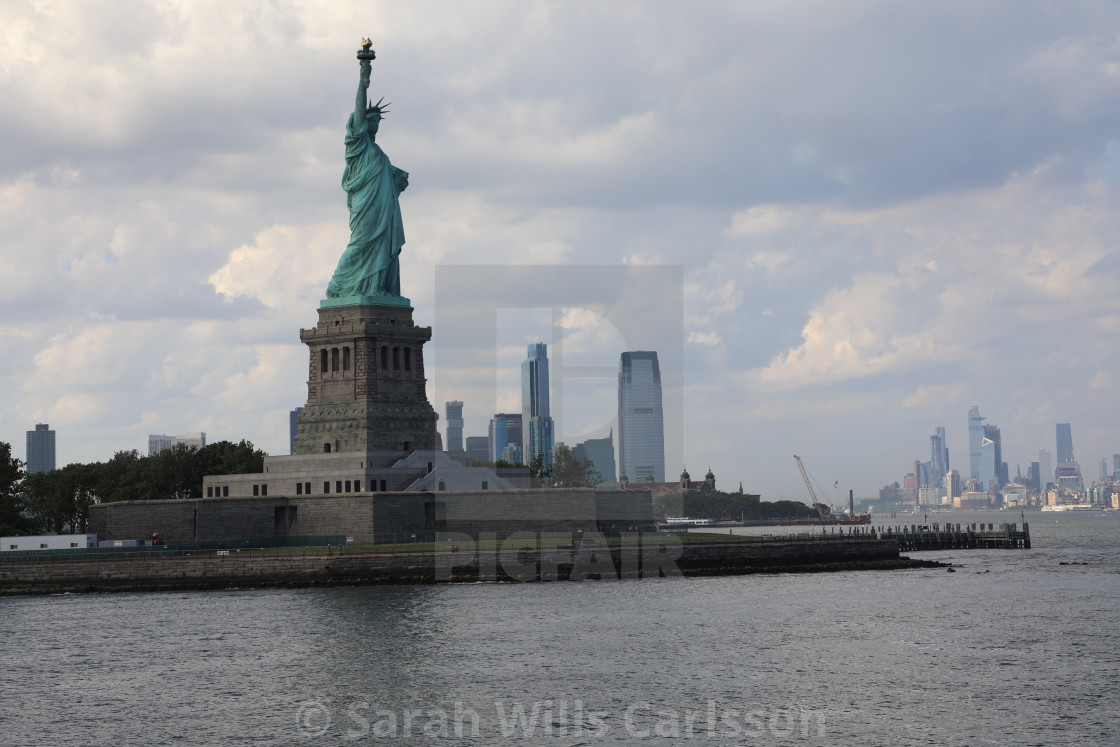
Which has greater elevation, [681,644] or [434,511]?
[434,511]

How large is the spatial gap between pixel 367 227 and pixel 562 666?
62247 millimetres

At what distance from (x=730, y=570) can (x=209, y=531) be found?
39.7m

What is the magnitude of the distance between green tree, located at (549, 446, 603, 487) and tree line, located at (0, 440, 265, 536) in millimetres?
34149

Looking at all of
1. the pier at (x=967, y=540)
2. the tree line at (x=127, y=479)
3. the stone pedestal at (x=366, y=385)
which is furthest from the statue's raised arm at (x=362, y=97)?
the pier at (x=967, y=540)

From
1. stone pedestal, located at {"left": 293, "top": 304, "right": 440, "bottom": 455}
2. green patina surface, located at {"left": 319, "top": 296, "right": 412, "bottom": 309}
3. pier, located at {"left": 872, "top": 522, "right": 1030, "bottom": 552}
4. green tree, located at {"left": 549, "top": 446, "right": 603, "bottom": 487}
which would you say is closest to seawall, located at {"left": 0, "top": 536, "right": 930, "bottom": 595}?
stone pedestal, located at {"left": 293, "top": 304, "right": 440, "bottom": 455}

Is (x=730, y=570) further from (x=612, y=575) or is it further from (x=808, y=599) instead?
(x=808, y=599)

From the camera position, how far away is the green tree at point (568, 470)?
490ft

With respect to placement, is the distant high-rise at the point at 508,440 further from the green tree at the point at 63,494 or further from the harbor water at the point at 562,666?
the harbor water at the point at 562,666

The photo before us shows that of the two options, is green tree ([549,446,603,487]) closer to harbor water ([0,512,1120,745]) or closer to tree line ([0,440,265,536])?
tree line ([0,440,265,536])

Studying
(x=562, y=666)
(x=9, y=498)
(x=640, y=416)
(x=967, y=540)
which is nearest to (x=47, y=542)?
(x=9, y=498)

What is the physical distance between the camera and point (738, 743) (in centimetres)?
4534

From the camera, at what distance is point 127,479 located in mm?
127000

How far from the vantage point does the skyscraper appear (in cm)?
9200

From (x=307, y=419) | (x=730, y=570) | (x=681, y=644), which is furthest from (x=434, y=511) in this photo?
(x=681, y=644)
